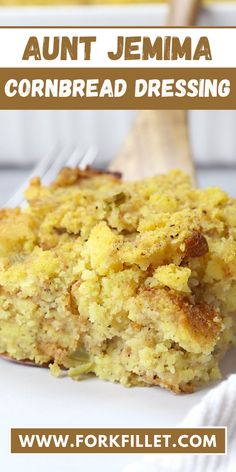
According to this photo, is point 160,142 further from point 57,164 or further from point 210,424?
point 210,424

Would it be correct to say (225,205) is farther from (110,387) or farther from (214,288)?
(110,387)

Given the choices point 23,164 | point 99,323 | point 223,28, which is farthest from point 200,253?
point 23,164

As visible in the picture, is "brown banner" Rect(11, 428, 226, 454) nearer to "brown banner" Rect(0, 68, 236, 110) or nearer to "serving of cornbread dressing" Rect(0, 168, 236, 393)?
"serving of cornbread dressing" Rect(0, 168, 236, 393)

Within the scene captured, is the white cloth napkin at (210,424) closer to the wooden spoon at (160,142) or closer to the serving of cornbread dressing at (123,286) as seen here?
the serving of cornbread dressing at (123,286)

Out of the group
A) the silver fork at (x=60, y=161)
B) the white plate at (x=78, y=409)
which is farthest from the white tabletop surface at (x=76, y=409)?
the silver fork at (x=60, y=161)

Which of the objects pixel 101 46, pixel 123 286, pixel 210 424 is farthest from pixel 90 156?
pixel 210 424
